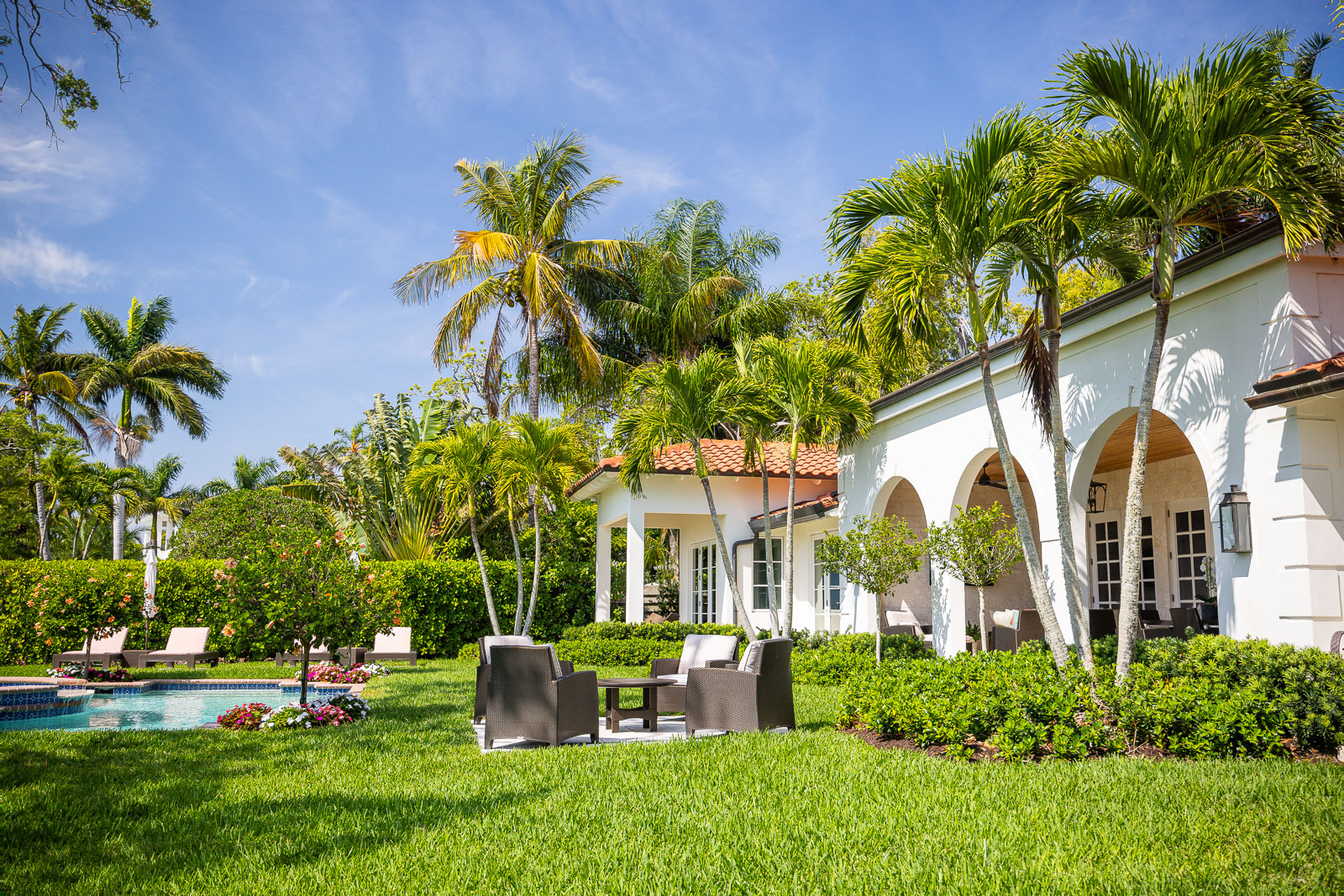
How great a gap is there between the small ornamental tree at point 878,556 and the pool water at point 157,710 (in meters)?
8.35

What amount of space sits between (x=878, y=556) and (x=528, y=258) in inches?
544

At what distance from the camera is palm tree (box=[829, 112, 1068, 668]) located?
7.60 m

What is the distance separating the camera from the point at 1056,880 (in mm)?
3748

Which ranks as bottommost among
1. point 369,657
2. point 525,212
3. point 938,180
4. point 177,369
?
point 369,657

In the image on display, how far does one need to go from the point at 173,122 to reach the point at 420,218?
A: 10.3 metres

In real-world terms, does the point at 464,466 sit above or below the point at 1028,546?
above

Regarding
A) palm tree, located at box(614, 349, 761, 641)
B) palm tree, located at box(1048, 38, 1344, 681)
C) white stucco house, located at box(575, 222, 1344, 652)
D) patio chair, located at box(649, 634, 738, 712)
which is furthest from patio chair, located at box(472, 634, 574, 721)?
white stucco house, located at box(575, 222, 1344, 652)

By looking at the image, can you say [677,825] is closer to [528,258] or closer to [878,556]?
[878,556]

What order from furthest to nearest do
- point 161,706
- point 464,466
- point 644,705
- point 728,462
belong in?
point 728,462
point 464,466
point 161,706
point 644,705

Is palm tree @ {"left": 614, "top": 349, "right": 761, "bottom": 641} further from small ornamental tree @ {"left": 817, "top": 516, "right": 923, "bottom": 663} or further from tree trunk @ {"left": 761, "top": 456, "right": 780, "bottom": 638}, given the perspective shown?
small ornamental tree @ {"left": 817, "top": 516, "right": 923, "bottom": 663}

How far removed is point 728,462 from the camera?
1811cm

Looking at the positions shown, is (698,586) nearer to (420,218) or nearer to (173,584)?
(173,584)

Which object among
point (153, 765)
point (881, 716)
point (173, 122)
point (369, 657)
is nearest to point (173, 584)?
point (369, 657)

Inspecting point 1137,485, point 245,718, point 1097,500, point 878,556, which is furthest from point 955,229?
point 245,718
